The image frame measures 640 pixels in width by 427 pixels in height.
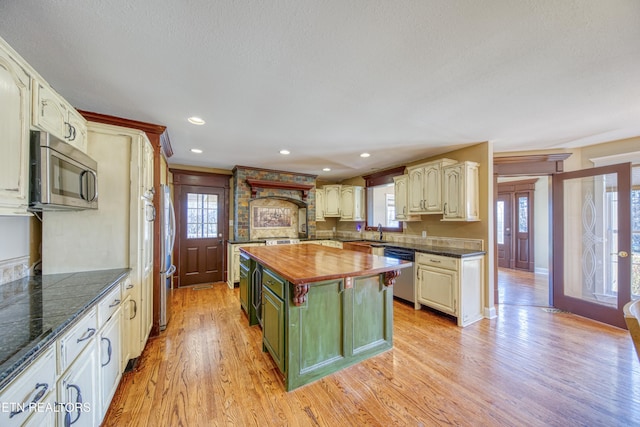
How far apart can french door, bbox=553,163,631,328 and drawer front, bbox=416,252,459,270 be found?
1852 millimetres

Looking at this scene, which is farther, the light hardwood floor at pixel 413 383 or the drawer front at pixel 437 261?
the drawer front at pixel 437 261

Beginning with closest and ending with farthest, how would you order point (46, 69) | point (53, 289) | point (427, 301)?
point (53, 289) < point (46, 69) < point (427, 301)

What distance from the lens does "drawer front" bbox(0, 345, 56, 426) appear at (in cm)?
75

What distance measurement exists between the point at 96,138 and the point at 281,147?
6.76 ft

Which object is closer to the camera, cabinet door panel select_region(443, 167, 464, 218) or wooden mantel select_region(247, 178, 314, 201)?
cabinet door panel select_region(443, 167, 464, 218)

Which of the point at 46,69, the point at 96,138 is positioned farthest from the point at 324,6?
the point at 96,138

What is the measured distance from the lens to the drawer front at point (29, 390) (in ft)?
2.45

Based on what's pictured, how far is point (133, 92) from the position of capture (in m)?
2.00

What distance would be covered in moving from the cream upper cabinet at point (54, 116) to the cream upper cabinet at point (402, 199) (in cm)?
408

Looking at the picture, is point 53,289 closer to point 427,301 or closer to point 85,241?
point 85,241

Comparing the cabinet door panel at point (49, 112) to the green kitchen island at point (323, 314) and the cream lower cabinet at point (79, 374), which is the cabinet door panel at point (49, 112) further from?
the green kitchen island at point (323, 314)

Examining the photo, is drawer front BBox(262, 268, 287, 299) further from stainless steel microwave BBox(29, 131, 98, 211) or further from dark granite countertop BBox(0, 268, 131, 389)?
stainless steel microwave BBox(29, 131, 98, 211)

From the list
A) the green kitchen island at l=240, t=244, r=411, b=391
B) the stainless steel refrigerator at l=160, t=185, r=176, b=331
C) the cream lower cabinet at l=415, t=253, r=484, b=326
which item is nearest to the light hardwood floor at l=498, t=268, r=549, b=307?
the cream lower cabinet at l=415, t=253, r=484, b=326

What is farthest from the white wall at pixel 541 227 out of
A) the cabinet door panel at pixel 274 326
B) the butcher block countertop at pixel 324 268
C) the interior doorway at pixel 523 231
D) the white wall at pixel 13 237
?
the white wall at pixel 13 237
